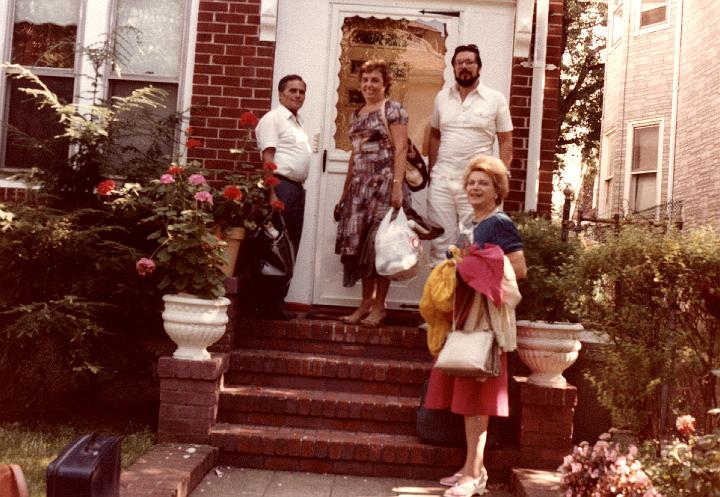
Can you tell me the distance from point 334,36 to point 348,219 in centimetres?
191

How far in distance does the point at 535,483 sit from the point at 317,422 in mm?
1460

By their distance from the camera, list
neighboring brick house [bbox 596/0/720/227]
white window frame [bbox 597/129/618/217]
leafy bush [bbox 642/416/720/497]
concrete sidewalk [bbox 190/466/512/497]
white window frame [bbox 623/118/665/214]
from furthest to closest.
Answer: white window frame [bbox 597/129/618/217], white window frame [bbox 623/118/665/214], neighboring brick house [bbox 596/0/720/227], concrete sidewalk [bbox 190/466/512/497], leafy bush [bbox 642/416/720/497]

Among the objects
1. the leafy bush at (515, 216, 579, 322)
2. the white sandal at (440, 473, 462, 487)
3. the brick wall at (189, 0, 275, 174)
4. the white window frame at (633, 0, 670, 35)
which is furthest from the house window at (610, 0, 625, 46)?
the white sandal at (440, 473, 462, 487)

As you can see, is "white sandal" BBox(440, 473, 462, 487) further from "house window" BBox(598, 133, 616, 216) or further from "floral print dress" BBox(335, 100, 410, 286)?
"house window" BBox(598, 133, 616, 216)

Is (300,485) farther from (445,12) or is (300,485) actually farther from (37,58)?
(37,58)

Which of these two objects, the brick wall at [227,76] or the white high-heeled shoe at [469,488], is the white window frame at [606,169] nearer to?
the brick wall at [227,76]

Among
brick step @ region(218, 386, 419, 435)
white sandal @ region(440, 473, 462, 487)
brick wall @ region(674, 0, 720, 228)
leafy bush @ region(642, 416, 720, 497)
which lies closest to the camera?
leafy bush @ region(642, 416, 720, 497)

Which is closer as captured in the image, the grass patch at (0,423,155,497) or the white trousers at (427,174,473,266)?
the grass patch at (0,423,155,497)

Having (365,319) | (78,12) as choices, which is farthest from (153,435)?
(78,12)

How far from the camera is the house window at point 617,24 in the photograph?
16422 millimetres

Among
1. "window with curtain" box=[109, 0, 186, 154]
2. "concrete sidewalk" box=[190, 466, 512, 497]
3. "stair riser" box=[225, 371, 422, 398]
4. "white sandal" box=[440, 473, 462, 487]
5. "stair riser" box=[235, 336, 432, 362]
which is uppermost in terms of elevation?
"window with curtain" box=[109, 0, 186, 154]

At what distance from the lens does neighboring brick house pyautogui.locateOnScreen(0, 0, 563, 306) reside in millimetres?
6738

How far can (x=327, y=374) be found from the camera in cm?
544

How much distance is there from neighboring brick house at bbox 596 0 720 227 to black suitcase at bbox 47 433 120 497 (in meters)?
10.6
